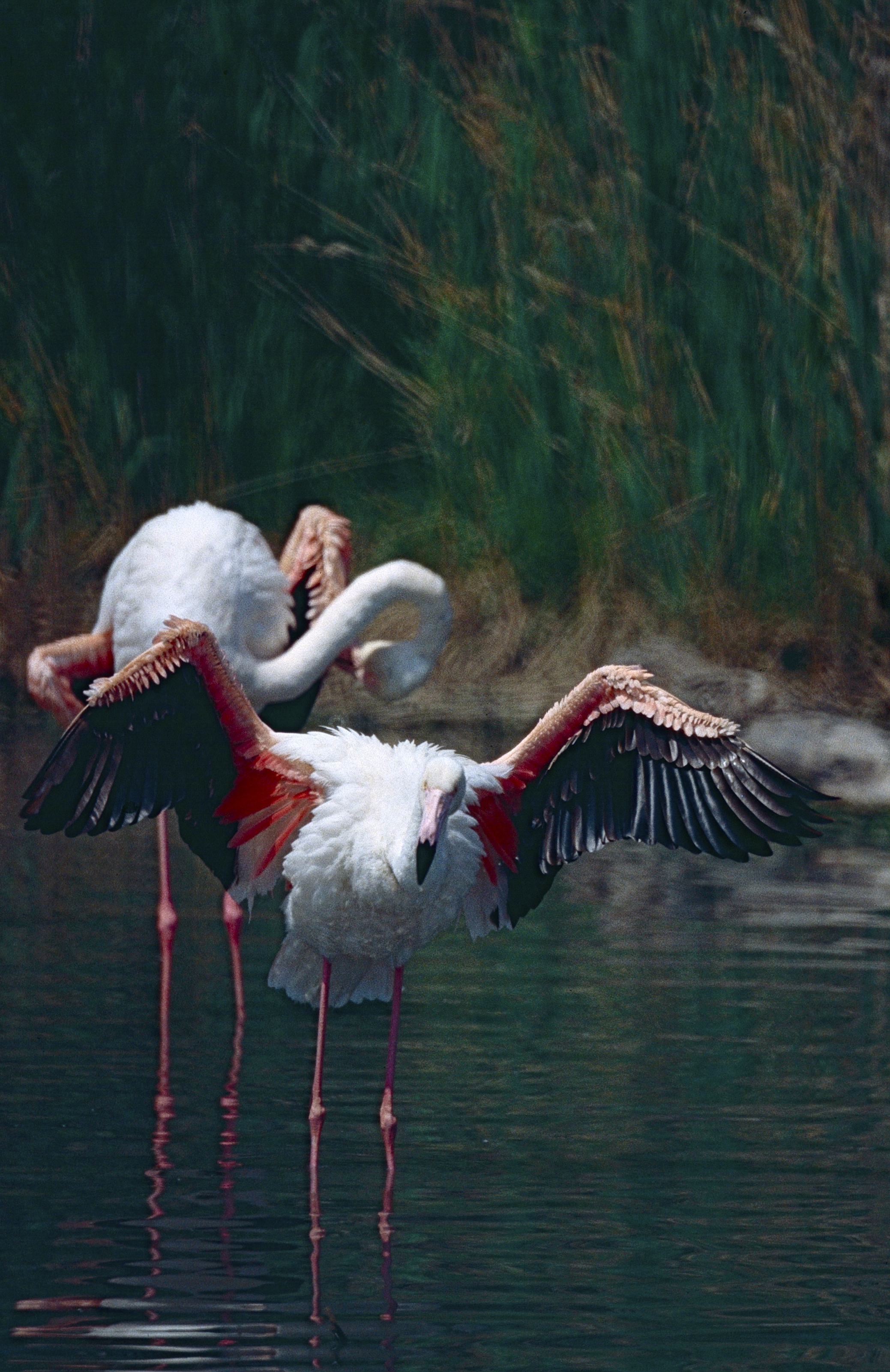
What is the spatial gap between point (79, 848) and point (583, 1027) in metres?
3.46

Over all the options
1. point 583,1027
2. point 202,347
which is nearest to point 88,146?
point 202,347

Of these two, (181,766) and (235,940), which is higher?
(181,766)

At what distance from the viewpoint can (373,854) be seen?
16.9ft

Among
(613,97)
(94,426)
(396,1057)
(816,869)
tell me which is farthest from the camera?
(94,426)

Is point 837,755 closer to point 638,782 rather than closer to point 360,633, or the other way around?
point 360,633

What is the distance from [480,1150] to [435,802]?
26.9 inches

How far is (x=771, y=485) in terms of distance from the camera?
32.9 ft

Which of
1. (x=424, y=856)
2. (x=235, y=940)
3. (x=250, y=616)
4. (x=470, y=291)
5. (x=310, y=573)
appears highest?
(x=470, y=291)

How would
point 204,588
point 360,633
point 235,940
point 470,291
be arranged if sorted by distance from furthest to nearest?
point 470,291 → point 360,633 → point 204,588 → point 235,940

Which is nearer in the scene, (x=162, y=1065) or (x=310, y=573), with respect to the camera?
(x=162, y=1065)

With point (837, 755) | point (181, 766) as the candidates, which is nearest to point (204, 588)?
point (181, 766)

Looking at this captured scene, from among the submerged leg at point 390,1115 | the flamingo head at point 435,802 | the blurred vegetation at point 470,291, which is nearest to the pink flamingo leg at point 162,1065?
the submerged leg at point 390,1115

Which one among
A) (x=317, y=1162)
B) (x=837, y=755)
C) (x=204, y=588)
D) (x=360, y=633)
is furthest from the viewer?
(x=837, y=755)

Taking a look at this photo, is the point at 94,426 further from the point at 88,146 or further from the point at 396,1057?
the point at 396,1057
